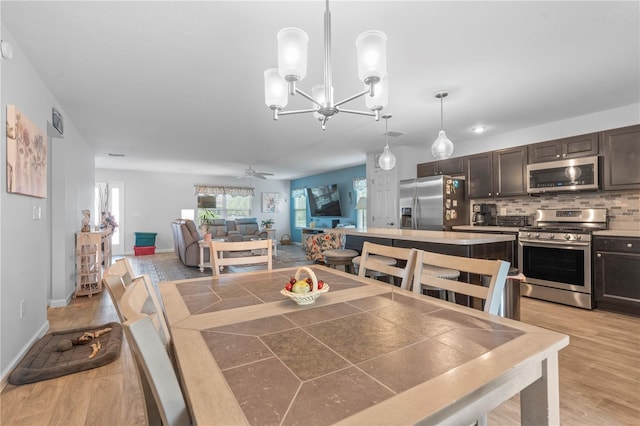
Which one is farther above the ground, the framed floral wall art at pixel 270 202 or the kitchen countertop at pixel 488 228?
the framed floral wall art at pixel 270 202

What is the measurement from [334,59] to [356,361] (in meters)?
2.34

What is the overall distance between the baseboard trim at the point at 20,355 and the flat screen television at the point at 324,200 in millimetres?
6445

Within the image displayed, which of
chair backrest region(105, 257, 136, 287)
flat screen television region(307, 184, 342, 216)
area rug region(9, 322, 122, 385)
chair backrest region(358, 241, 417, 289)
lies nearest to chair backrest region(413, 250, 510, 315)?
chair backrest region(358, 241, 417, 289)

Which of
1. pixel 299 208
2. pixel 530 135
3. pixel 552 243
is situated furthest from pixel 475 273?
pixel 299 208

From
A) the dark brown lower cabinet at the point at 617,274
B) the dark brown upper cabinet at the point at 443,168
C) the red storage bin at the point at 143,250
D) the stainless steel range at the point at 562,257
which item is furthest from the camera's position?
the red storage bin at the point at 143,250

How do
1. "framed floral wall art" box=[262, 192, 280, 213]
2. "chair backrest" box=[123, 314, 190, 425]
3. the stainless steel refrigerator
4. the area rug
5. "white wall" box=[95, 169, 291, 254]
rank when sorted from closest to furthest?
"chair backrest" box=[123, 314, 190, 425]
the area rug
the stainless steel refrigerator
"white wall" box=[95, 169, 291, 254]
"framed floral wall art" box=[262, 192, 280, 213]

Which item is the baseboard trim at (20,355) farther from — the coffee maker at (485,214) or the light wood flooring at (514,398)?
the coffee maker at (485,214)

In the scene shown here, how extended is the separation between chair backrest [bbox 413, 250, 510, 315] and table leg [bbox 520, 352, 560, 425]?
307 millimetres

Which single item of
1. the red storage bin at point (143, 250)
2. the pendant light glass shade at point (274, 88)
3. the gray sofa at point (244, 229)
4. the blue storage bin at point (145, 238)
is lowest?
the red storage bin at point (143, 250)

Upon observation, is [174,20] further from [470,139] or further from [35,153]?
[470,139]

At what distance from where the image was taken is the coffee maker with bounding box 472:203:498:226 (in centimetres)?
492

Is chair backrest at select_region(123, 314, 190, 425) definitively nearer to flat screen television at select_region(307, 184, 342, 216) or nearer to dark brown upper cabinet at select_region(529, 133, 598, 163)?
dark brown upper cabinet at select_region(529, 133, 598, 163)

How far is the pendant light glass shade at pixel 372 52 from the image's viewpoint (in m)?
1.48

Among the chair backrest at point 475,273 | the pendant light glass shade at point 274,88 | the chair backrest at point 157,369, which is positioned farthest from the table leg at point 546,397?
the pendant light glass shade at point 274,88
